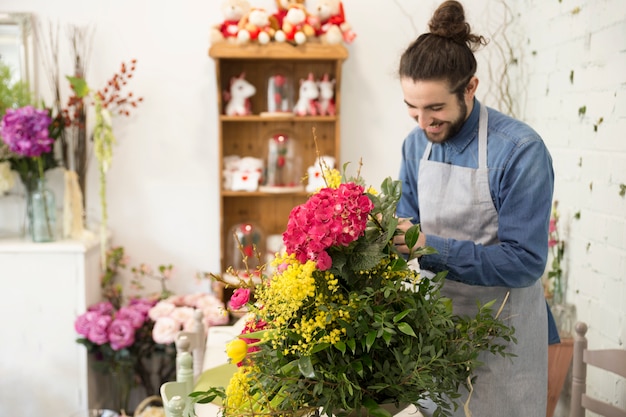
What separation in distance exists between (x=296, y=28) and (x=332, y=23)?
171 millimetres

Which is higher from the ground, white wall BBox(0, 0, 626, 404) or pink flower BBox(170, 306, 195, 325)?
white wall BBox(0, 0, 626, 404)

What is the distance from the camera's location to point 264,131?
134 inches

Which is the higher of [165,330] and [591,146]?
[591,146]

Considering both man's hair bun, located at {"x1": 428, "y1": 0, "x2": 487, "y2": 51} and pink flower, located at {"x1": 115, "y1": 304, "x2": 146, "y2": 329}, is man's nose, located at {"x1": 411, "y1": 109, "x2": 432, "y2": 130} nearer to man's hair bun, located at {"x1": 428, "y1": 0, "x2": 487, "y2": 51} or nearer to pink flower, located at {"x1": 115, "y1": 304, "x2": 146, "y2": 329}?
man's hair bun, located at {"x1": 428, "y1": 0, "x2": 487, "y2": 51}

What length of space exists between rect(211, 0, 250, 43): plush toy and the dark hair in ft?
5.26

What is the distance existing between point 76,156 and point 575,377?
2.35 meters

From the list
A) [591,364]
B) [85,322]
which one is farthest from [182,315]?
[591,364]

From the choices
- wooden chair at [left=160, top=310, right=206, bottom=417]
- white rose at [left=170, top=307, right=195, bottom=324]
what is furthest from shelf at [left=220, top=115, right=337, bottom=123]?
wooden chair at [left=160, top=310, right=206, bottom=417]

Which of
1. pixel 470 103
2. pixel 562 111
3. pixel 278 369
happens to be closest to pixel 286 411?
pixel 278 369

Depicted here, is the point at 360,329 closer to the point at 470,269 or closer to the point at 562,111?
the point at 470,269

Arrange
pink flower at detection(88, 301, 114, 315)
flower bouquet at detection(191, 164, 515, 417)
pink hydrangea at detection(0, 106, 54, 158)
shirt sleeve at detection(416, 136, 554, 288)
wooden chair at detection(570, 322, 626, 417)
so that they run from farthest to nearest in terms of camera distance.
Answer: pink flower at detection(88, 301, 114, 315) < pink hydrangea at detection(0, 106, 54, 158) < wooden chair at detection(570, 322, 626, 417) < shirt sleeve at detection(416, 136, 554, 288) < flower bouquet at detection(191, 164, 515, 417)

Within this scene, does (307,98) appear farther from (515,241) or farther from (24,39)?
(515,241)

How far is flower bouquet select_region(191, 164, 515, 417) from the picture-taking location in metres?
1.09

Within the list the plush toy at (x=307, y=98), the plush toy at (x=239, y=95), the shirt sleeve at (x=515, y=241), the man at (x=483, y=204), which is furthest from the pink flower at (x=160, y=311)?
the shirt sleeve at (x=515, y=241)
